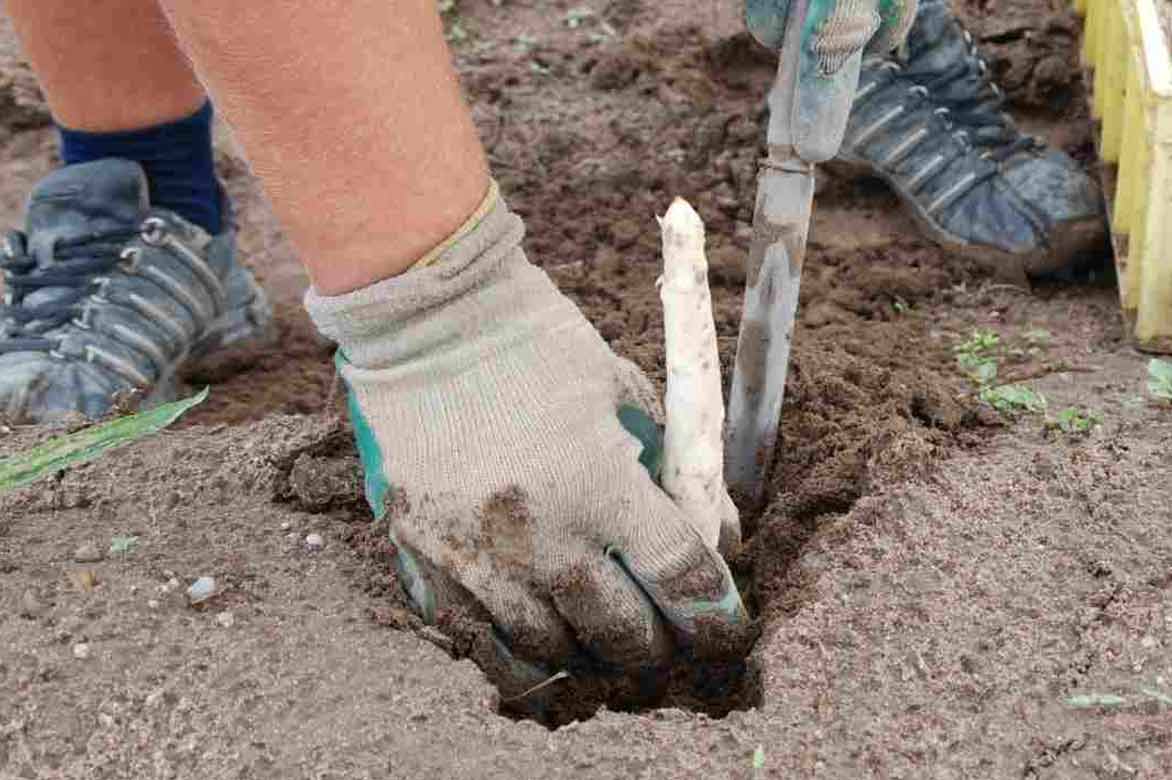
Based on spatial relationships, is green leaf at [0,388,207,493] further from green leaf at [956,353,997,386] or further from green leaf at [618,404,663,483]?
green leaf at [956,353,997,386]

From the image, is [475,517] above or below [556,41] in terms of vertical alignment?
above

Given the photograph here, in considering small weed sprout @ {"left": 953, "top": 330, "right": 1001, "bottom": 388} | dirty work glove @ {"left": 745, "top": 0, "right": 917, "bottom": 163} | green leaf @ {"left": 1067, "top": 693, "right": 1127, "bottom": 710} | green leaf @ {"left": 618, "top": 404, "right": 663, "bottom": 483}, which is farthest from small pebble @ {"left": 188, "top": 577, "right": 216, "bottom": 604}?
small weed sprout @ {"left": 953, "top": 330, "right": 1001, "bottom": 388}

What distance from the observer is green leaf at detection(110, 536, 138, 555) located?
1.51m

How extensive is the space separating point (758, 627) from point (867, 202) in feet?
3.97

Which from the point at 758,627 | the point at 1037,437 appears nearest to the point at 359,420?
the point at 758,627

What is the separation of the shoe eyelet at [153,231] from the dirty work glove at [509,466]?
32.6 inches

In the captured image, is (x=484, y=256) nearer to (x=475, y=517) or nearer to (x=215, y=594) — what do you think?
(x=475, y=517)

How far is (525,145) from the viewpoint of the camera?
8.73 feet

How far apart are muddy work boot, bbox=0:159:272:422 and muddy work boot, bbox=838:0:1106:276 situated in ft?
3.69

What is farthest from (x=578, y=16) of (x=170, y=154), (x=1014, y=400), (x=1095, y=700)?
(x=1095, y=700)

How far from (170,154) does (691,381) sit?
3.87 feet

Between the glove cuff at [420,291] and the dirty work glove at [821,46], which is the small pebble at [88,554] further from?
the dirty work glove at [821,46]

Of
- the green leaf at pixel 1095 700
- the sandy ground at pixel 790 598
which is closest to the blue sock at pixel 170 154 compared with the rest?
the sandy ground at pixel 790 598

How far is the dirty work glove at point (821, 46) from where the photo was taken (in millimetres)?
1299
